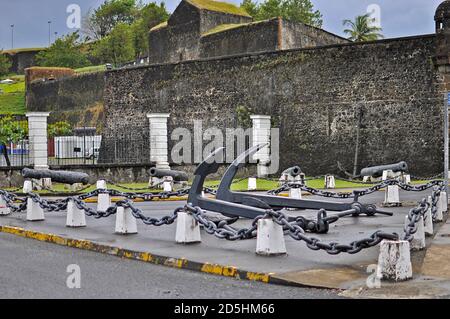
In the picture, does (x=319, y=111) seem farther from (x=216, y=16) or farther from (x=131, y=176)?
(x=216, y=16)

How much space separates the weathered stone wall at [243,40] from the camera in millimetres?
40469

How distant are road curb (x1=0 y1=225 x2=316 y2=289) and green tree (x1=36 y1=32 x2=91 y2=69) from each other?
263 feet

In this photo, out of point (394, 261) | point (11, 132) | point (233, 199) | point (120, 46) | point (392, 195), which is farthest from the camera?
point (120, 46)

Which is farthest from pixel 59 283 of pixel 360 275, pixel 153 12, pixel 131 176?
pixel 153 12

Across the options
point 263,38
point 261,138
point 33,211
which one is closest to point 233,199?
point 33,211

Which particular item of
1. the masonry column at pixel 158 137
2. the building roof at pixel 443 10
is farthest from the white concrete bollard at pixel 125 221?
the building roof at pixel 443 10

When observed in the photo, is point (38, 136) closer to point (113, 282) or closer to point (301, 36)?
point (113, 282)

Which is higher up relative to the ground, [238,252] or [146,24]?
[146,24]

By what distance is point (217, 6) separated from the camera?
158 ft

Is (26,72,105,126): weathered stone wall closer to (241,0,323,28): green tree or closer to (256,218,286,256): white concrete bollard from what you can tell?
(241,0,323,28): green tree

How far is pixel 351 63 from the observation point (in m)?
30.5

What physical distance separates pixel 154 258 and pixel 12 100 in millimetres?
65822

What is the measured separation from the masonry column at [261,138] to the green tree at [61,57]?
62.8 m
